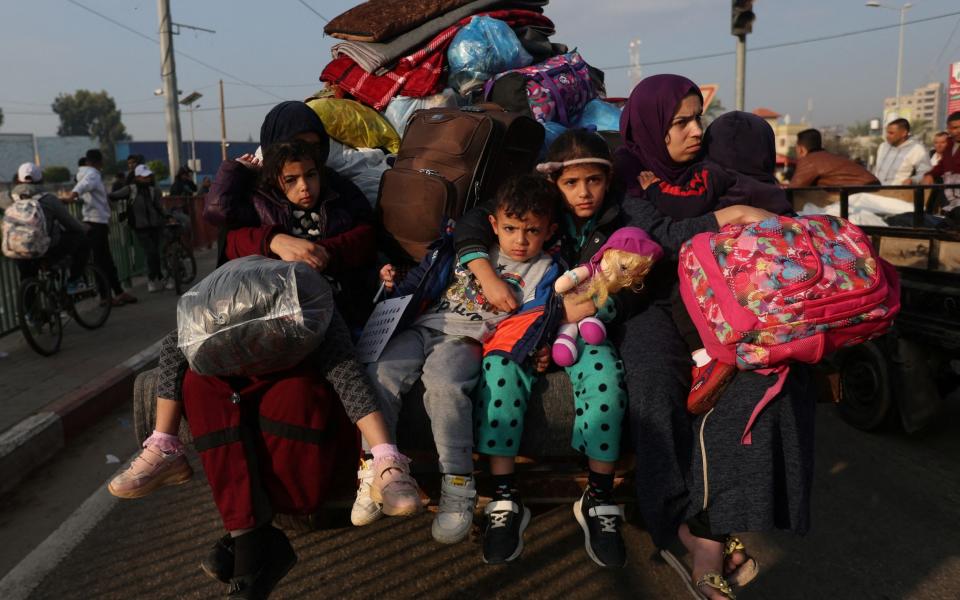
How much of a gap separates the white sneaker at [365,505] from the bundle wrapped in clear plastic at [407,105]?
278 centimetres

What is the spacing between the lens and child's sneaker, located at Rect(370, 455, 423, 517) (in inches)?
78.7

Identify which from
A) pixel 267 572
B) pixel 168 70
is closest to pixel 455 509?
pixel 267 572

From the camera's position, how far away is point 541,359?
242 cm

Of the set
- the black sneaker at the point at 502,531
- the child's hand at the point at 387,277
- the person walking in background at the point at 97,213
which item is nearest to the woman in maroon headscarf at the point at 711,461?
the black sneaker at the point at 502,531

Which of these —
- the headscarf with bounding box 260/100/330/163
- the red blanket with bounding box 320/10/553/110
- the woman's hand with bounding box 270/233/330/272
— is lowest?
the woman's hand with bounding box 270/233/330/272

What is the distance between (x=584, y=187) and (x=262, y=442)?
1.51 meters

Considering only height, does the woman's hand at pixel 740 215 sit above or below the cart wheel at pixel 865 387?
above

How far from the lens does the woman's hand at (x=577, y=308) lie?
2.48 m

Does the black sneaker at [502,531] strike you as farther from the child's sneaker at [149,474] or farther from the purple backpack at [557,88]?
the purple backpack at [557,88]

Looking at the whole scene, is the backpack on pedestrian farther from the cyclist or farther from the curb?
the curb

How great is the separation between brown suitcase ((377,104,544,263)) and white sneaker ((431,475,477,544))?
1231 mm

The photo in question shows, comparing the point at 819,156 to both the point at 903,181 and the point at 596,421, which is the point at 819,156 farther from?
the point at 596,421

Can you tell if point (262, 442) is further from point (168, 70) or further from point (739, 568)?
point (168, 70)

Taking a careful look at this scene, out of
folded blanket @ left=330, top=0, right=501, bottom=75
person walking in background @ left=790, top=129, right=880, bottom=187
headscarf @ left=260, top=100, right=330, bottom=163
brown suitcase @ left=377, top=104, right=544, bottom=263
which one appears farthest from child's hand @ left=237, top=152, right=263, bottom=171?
person walking in background @ left=790, top=129, right=880, bottom=187
